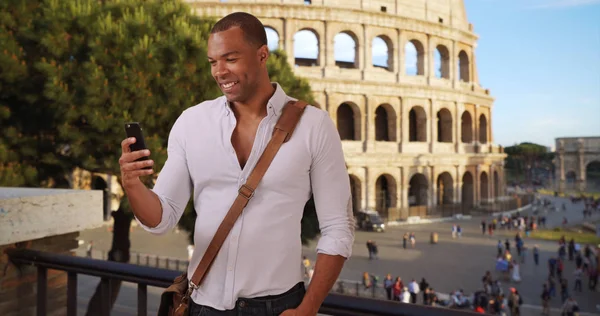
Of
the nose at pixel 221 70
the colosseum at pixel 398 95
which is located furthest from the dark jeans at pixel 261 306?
the colosseum at pixel 398 95

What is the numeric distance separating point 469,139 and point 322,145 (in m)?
31.6

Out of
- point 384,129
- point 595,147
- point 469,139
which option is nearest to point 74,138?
point 384,129

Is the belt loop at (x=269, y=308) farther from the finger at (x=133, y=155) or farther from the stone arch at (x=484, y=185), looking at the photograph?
the stone arch at (x=484, y=185)

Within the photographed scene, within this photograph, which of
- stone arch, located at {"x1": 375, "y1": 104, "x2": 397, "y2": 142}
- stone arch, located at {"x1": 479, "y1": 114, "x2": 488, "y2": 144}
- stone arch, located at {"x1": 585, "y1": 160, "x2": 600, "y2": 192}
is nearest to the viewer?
stone arch, located at {"x1": 375, "y1": 104, "x2": 397, "y2": 142}

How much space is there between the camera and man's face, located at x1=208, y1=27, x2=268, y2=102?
147cm

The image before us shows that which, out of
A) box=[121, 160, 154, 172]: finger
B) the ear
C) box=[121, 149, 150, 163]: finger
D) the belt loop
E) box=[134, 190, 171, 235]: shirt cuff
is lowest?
the belt loop

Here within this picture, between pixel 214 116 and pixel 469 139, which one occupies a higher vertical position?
pixel 469 139

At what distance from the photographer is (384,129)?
28.9 m

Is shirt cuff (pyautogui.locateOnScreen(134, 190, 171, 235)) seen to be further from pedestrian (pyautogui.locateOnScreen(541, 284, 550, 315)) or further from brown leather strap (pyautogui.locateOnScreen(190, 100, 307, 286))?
pedestrian (pyautogui.locateOnScreen(541, 284, 550, 315))

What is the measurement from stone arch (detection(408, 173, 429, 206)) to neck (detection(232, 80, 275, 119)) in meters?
27.3

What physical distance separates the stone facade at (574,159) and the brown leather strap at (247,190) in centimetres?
5559

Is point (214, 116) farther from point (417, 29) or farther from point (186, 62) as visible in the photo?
point (417, 29)

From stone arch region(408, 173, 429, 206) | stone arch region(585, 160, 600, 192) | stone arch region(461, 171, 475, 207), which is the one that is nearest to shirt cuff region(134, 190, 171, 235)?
stone arch region(408, 173, 429, 206)

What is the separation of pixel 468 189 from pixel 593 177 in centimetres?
3519
